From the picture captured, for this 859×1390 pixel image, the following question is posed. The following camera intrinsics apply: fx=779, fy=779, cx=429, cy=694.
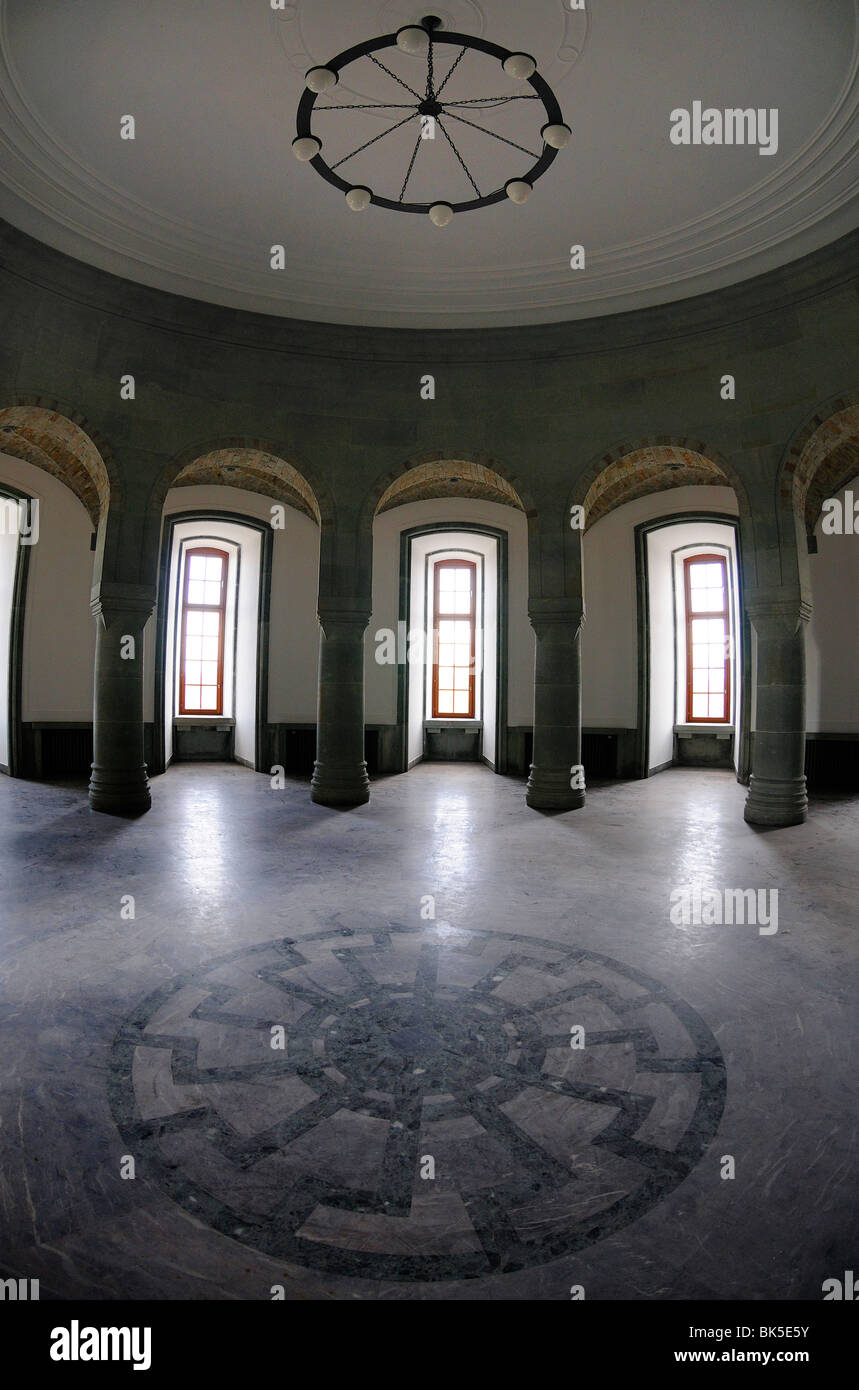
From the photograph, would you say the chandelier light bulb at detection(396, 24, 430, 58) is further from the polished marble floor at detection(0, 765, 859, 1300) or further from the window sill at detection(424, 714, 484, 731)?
the window sill at detection(424, 714, 484, 731)

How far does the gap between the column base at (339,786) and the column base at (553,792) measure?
2172mm

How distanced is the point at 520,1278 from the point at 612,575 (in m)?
12.6

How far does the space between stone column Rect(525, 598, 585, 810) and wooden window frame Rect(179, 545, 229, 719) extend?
22.1 ft

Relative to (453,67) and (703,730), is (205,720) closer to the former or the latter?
(703,730)

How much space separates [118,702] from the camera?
9.30 m

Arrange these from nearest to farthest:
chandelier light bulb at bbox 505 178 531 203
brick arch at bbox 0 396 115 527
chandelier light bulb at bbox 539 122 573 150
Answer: chandelier light bulb at bbox 539 122 573 150, chandelier light bulb at bbox 505 178 531 203, brick arch at bbox 0 396 115 527

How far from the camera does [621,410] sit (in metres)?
9.82

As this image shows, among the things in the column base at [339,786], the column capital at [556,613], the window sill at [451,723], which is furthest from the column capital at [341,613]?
the window sill at [451,723]

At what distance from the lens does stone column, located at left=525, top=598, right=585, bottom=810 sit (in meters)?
10.0

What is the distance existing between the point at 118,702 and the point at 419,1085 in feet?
23.9

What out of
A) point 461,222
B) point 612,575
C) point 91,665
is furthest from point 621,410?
point 91,665

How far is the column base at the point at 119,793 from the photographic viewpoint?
9164 millimetres

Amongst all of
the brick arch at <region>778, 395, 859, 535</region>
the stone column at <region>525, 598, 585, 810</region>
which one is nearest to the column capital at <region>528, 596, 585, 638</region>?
the stone column at <region>525, 598, 585, 810</region>

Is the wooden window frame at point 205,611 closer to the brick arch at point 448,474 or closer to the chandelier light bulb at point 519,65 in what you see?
the brick arch at point 448,474
